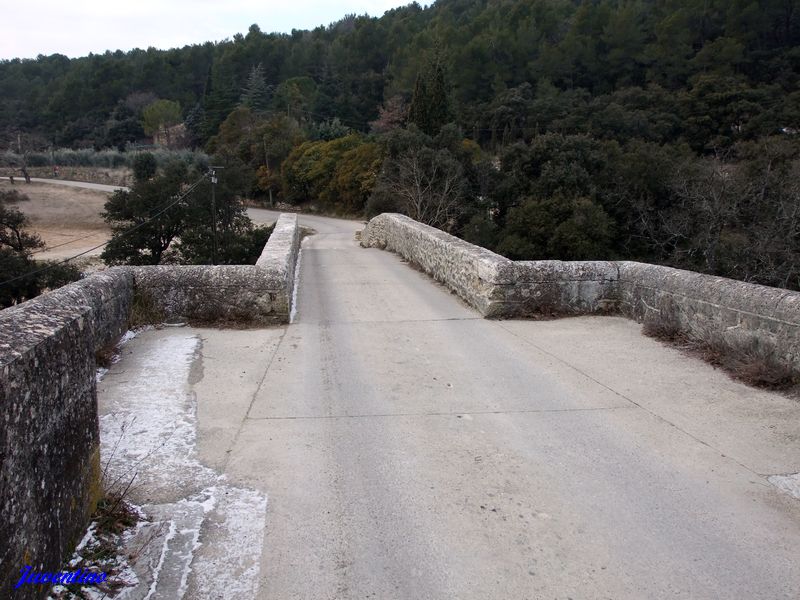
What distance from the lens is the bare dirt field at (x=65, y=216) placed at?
1623 inches

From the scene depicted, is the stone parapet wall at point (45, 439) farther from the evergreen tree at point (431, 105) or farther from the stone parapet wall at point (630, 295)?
the evergreen tree at point (431, 105)

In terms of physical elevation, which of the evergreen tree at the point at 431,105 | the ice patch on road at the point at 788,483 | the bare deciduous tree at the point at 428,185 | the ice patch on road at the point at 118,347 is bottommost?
the ice patch on road at the point at 118,347

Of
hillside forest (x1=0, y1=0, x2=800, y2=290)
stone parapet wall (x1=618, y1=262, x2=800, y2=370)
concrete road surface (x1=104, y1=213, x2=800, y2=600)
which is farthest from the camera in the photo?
hillside forest (x1=0, y1=0, x2=800, y2=290)

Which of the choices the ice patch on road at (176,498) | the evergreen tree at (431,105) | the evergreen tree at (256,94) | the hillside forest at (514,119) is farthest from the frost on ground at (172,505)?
the evergreen tree at (256,94)

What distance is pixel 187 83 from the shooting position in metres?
107

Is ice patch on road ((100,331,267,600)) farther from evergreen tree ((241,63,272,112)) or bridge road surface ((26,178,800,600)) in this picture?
evergreen tree ((241,63,272,112))

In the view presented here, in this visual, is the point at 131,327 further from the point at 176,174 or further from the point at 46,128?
the point at 46,128

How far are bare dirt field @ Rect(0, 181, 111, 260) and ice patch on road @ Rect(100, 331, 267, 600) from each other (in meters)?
35.5

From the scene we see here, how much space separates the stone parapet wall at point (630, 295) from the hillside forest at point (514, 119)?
14762 mm

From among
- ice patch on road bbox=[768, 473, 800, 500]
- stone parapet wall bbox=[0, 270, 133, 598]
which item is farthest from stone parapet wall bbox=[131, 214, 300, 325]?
ice patch on road bbox=[768, 473, 800, 500]

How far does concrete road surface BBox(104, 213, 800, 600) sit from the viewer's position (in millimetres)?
2787

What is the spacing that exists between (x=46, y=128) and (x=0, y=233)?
83720 mm

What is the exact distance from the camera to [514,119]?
191 ft

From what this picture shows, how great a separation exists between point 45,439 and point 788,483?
3.82 meters
